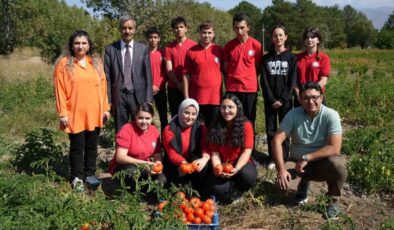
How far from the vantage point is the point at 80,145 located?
14.9ft

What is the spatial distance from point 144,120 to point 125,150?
360 millimetres

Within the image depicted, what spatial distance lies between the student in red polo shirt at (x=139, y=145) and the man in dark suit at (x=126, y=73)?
17.9 inches

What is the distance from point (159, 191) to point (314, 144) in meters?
1.63

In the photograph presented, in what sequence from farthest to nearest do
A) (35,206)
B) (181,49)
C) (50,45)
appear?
(50,45) < (181,49) < (35,206)

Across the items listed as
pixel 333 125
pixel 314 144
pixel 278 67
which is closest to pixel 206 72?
pixel 278 67

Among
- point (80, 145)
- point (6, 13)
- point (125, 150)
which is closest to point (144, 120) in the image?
point (125, 150)

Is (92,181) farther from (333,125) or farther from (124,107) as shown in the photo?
(333,125)

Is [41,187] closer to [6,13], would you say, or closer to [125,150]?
[125,150]

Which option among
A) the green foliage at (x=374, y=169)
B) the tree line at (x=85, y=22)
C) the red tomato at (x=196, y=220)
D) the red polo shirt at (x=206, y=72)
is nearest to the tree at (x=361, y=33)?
the tree line at (x=85, y=22)

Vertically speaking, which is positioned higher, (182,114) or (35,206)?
(182,114)

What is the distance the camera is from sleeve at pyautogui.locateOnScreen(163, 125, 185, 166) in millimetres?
4211

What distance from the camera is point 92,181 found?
462 centimetres

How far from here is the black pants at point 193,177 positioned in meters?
4.28

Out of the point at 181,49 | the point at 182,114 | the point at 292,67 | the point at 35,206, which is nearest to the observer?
the point at 35,206
